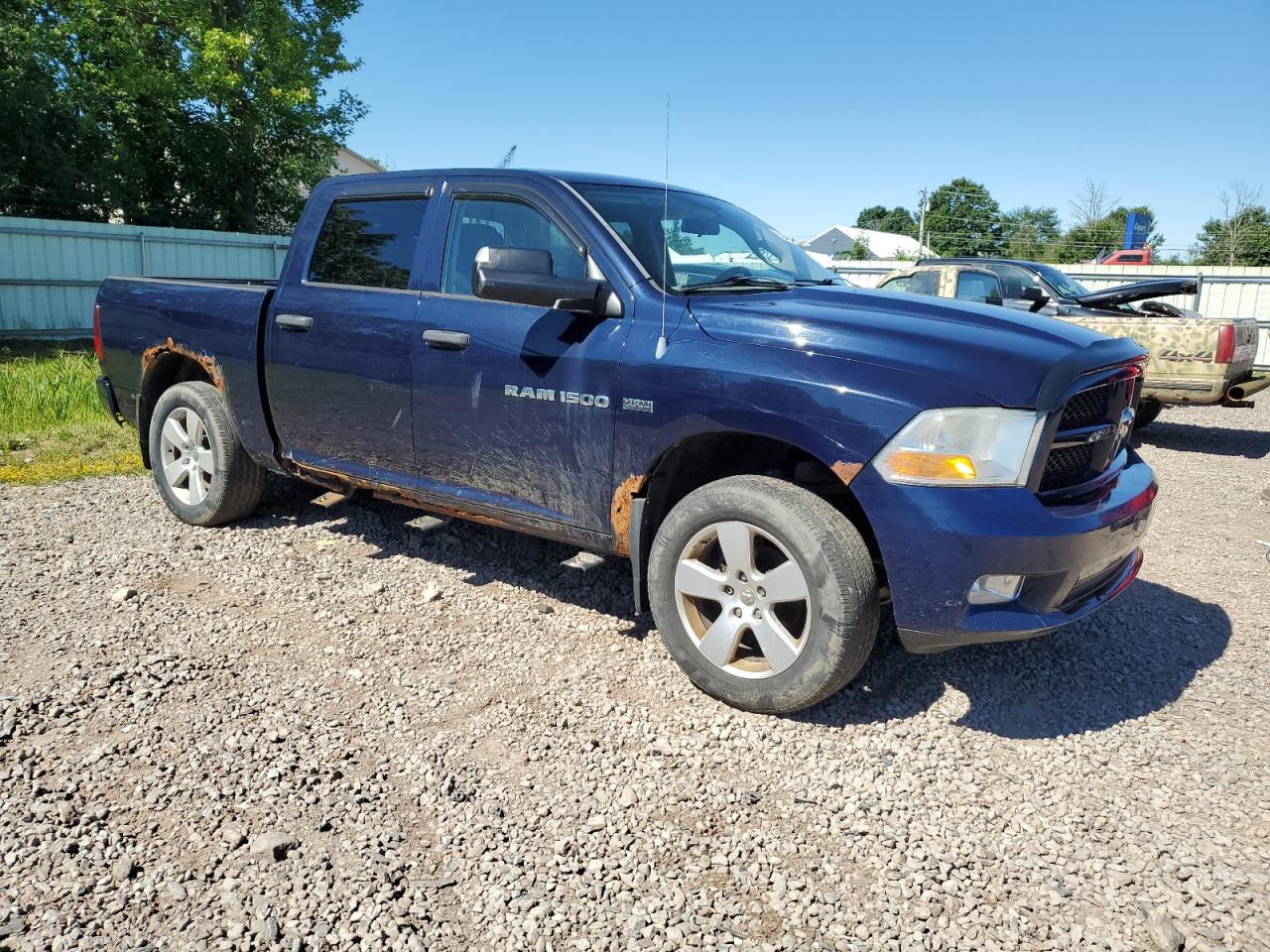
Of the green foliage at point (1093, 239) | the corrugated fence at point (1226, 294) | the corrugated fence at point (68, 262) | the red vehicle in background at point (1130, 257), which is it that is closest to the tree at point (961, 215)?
the green foliage at point (1093, 239)

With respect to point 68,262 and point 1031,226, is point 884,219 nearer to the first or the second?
point 1031,226

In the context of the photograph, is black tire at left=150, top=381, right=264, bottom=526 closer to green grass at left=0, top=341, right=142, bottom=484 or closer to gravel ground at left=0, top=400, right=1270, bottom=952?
gravel ground at left=0, top=400, right=1270, bottom=952

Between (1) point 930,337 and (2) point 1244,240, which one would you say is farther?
(2) point 1244,240

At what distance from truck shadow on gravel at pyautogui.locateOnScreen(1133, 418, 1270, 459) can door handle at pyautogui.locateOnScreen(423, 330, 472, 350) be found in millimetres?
8311

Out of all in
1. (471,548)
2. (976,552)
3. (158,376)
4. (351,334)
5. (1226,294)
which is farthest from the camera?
(1226,294)

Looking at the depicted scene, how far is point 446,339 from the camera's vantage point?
401cm

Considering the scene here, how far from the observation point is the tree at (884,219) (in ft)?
305

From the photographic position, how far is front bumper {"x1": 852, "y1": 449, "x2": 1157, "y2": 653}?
9.50 ft

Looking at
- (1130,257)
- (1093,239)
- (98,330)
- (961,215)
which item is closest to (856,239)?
(1093,239)

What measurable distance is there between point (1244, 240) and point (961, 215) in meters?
30.8

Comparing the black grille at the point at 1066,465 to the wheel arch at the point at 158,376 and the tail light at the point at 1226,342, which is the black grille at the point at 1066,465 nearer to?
the wheel arch at the point at 158,376

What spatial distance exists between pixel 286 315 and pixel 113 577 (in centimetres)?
161

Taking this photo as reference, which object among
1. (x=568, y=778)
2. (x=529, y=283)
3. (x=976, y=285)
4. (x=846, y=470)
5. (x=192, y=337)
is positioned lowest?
(x=568, y=778)

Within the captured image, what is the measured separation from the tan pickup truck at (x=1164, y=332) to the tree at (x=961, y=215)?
6207 cm
